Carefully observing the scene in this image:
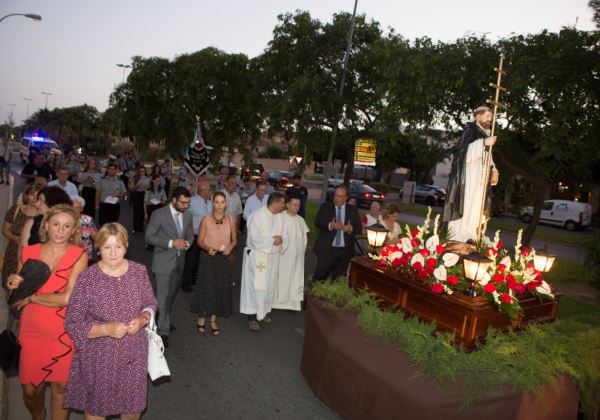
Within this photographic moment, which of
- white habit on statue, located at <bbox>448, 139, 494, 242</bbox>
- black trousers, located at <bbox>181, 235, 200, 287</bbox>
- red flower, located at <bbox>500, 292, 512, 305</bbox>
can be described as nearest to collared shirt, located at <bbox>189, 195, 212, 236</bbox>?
black trousers, located at <bbox>181, 235, 200, 287</bbox>

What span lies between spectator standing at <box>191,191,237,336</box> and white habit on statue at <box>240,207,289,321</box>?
1.87 feet

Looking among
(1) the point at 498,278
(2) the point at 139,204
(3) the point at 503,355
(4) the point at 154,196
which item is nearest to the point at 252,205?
(4) the point at 154,196

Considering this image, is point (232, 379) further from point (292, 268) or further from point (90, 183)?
point (90, 183)

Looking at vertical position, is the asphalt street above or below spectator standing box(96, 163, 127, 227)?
below

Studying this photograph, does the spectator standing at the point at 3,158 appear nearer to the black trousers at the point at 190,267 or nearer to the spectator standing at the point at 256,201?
the spectator standing at the point at 256,201

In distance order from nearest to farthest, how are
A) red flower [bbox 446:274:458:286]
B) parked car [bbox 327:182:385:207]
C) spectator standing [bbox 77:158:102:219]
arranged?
red flower [bbox 446:274:458:286] < spectator standing [bbox 77:158:102:219] < parked car [bbox 327:182:385:207]

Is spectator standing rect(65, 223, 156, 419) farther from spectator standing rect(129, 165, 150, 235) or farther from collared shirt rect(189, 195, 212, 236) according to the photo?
spectator standing rect(129, 165, 150, 235)

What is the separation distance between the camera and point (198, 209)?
883cm

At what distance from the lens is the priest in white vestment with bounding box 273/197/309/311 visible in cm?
744

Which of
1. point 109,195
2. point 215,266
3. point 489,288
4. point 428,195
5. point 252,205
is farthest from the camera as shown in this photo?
point 428,195

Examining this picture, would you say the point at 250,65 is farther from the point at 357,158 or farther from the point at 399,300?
the point at 399,300

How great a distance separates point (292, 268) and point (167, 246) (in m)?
2.47

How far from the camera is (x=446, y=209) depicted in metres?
5.39

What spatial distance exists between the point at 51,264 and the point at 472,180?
14.3ft
